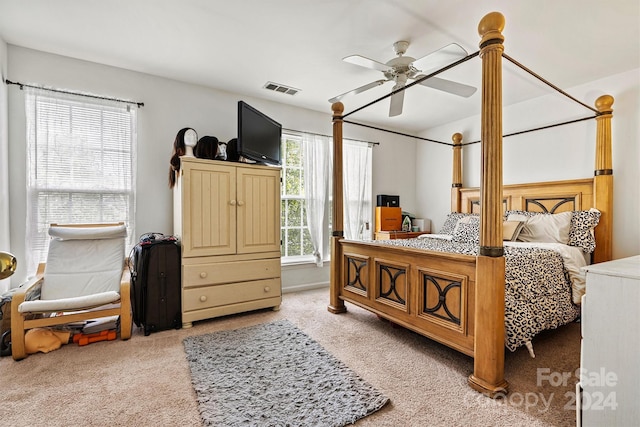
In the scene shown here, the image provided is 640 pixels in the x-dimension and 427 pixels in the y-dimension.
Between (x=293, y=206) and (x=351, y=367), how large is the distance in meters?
2.38

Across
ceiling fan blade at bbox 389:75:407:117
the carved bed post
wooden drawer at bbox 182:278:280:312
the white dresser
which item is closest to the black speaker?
ceiling fan blade at bbox 389:75:407:117

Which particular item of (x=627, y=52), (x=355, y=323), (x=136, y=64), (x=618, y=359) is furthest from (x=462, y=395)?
(x=136, y=64)

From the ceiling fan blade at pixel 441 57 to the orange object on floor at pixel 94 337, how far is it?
10.6 feet

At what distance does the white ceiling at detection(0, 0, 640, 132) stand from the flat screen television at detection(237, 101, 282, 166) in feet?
1.44

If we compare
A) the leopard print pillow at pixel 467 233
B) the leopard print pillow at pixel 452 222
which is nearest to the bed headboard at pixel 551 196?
the leopard print pillow at pixel 467 233

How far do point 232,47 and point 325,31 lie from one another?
0.83 metres

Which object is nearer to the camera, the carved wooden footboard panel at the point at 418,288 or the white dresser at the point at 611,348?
the white dresser at the point at 611,348

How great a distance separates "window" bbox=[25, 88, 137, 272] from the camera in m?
2.57

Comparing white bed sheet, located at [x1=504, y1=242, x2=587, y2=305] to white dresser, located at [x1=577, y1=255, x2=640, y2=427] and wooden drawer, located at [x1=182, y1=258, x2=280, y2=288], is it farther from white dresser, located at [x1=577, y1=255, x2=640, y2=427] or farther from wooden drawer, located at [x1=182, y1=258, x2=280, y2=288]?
wooden drawer, located at [x1=182, y1=258, x2=280, y2=288]

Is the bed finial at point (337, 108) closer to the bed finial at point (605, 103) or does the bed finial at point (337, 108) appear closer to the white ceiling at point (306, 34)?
the white ceiling at point (306, 34)

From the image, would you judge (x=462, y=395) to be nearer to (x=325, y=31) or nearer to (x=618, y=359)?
(x=618, y=359)

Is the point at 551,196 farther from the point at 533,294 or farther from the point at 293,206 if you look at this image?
the point at 293,206

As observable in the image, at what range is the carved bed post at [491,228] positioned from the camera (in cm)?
164

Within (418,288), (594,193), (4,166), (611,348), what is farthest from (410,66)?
(4,166)
